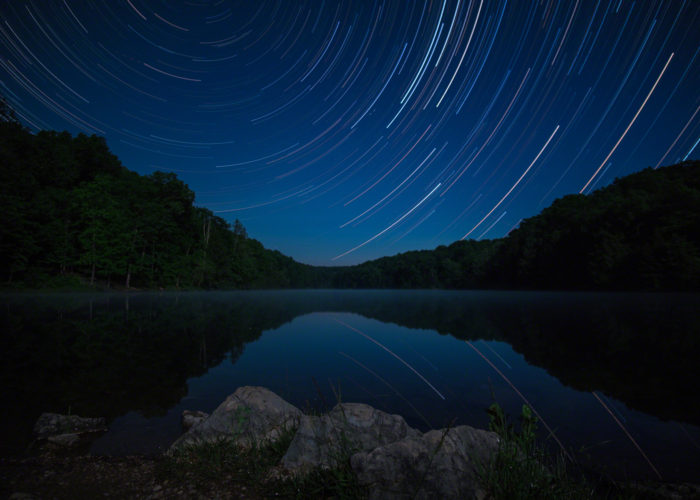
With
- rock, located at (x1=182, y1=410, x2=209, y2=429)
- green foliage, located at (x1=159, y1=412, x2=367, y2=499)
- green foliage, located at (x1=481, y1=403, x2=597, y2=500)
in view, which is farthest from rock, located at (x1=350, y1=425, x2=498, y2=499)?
rock, located at (x1=182, y1=410, x2=209, y2=429)

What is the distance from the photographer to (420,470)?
2.88 m

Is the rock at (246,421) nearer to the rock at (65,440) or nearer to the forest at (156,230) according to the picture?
the rock at (65,440)

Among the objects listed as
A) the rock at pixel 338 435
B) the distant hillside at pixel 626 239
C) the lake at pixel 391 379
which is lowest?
the lake at pixel 391 379

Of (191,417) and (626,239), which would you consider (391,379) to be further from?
(626,239)

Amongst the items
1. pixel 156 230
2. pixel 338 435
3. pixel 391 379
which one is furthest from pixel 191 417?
pixel 156 230

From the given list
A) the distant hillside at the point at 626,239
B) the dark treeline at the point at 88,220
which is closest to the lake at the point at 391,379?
the dark treeline at the point at 88,220

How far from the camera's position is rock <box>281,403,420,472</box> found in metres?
3.64

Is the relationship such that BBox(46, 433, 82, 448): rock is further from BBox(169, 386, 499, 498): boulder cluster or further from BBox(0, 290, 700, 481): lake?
BBox(169, 386, 499, 498): boulder cluster

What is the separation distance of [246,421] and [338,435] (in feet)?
5.35

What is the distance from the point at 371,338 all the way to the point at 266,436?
9660 millimetres

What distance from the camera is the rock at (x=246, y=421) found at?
4453mm

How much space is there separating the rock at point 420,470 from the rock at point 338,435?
2.08ft

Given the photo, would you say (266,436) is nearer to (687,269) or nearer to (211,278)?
(687,269)

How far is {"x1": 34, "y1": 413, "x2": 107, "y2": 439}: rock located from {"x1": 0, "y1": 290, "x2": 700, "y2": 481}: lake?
Result: 0.15 metres
